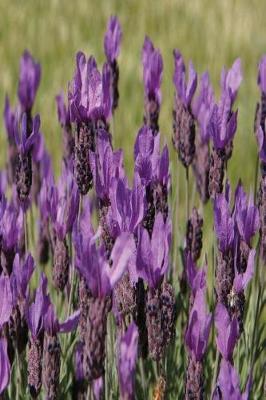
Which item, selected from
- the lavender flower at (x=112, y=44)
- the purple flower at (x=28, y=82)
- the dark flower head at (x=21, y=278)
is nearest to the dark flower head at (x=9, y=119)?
the purple flower at (x=28, y=82)

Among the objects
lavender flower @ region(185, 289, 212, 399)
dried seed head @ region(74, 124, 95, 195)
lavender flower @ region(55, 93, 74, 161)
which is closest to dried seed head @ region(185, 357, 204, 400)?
lavender flower @ region(185, 289, 212, 399)

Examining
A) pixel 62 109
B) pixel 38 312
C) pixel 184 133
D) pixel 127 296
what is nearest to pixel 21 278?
pixel 38 312

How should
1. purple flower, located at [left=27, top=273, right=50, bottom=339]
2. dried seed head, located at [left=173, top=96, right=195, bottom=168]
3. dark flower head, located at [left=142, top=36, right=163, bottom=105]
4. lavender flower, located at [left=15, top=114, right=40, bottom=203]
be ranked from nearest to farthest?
1. purple flower, located at [left=27, top=273, right=50, bottom=339]
2. lavender flower, located at [left=15, top=114, right=40, bottom=203]
3. dried seed head, located at [left=173, top=96, right=195, bottom=168]
4. dark flower head, located at [left=142, top=36, right=163, bottom=105]

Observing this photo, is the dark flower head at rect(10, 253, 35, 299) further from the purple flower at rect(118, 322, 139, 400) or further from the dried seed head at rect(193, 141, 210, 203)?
the dried seed head at rect(193, 141, 210, 203)

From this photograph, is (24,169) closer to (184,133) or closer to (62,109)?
(184,133)

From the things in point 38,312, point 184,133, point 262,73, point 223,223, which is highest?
point 262,73
